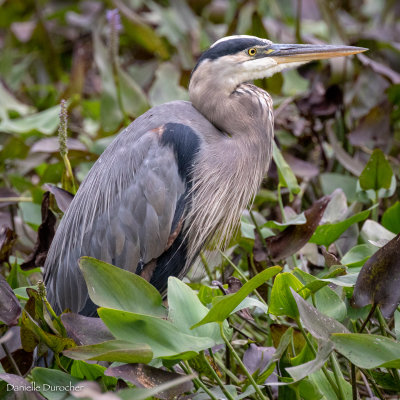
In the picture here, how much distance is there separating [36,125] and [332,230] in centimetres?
175

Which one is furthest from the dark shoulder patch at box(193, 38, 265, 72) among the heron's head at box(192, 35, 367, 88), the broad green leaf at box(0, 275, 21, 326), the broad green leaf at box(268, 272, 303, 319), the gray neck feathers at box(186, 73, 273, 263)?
the broad green leaf at box(0, 275, 21, 326)

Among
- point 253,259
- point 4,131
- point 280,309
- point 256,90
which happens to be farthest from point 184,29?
point 280,309

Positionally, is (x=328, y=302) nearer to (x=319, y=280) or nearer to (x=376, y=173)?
(x=319, y=280)

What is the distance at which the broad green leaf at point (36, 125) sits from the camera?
3591 mm

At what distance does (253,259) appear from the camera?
2.67 metres

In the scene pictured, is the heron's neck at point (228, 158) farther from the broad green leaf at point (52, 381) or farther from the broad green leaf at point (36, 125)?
the broad green leaf at point (36, 125)

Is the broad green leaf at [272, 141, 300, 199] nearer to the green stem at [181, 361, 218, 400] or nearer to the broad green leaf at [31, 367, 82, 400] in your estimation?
the green stem at [181, 361, 218, 400]


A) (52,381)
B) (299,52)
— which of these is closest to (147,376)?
(52,381)

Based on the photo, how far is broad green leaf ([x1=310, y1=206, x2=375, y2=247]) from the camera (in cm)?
244

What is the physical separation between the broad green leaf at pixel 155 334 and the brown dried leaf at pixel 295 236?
0.77 metres

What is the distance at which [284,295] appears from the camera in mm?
1953

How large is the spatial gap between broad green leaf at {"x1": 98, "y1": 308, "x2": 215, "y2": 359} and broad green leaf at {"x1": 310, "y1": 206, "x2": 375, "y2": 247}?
0.81 metres

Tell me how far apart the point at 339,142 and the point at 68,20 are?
277 cm

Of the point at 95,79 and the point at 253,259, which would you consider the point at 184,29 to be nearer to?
the point at 95,79
